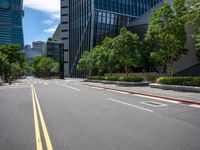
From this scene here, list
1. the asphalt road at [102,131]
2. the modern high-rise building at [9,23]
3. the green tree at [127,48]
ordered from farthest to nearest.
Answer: the modern high-rise building at [9,23] < the green tree at [127,48] < the asphalt road at [102,131]

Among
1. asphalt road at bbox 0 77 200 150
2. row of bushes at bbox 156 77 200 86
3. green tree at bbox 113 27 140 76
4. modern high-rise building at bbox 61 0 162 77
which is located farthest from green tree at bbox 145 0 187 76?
modern high-rise building at bbox 61 0 162 77

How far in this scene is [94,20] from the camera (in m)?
72.1

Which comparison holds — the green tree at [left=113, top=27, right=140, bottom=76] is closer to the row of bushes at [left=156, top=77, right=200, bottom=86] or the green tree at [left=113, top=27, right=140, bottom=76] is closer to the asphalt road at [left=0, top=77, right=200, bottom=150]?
the row of bushes at [left=156, top=77, right=200, bottom=86]

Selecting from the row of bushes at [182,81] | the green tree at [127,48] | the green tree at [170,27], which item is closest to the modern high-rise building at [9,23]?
the green tree at [127,48]

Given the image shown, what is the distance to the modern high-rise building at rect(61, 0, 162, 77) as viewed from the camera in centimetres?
7306

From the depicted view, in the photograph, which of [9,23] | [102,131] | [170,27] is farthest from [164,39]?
[9,23]

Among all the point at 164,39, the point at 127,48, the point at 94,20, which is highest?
the point at 94,20

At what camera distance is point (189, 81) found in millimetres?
19359

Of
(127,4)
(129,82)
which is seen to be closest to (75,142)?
(129,82)

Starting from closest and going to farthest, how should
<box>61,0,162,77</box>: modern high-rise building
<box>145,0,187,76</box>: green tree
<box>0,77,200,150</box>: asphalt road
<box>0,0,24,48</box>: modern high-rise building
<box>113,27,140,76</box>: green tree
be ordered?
<box>0,77,200,150</box>: asphalt road → <box>145,0,187,76</box>: green tree → <box>113,27,140,76</box>: green tree → <box>61,0,162,77</box>: modern high-rise building → <box>0,0,24,48</box>: modern high-rise building

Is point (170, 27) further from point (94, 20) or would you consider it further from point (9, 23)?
point (9, 23)

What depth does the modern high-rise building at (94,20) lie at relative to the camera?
240 ft

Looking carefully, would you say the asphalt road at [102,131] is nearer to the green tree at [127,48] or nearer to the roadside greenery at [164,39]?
the roadside greenery at [164,39]

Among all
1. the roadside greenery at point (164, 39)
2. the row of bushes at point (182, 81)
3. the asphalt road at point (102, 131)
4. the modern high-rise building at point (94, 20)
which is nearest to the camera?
the asphalt road at point (102, 131)
